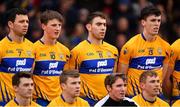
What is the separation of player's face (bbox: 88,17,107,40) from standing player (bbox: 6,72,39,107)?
1.86 metres

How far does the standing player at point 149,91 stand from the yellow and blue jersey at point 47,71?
55.1 inches

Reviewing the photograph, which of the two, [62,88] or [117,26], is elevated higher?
[117,26]

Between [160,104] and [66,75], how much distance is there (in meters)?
1.79

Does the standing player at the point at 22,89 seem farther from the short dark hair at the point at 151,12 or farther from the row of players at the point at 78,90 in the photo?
the short dark hair at the point at 151,12

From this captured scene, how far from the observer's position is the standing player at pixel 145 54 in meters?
16.2

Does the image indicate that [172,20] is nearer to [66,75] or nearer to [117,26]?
[117,26]

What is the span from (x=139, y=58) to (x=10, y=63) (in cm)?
235

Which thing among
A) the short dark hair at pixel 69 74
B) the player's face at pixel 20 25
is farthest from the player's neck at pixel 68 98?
the player's face at pixel 20 25

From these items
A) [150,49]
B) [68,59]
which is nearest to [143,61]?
[150,49]

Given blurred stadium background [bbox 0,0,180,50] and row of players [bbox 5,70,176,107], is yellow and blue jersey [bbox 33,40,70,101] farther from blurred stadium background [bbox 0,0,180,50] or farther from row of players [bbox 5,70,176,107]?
blurred stadium background [bbox 0,0,180,50]

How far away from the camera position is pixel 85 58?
16.0m

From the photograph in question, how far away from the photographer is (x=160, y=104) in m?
15.6

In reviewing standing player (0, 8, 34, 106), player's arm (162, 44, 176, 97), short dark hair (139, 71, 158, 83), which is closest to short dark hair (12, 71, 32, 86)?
standing player (0, 8, 34, 106)

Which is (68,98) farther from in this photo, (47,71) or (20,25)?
(20,25)
